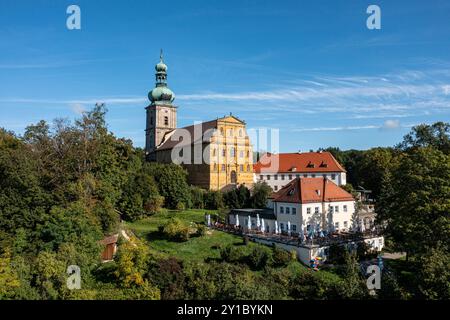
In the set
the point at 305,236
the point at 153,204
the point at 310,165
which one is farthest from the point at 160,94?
the point at 305,236

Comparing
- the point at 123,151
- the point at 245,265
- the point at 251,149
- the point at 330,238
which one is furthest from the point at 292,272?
the point at 251,149

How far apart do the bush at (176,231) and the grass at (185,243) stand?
461 mm

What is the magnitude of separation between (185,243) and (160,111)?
47188mm

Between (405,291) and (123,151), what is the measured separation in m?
32.1

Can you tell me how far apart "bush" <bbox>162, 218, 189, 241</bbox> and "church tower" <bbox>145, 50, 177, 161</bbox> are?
4211 cm

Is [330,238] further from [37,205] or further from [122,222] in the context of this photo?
[37,205]

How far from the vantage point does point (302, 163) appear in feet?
225

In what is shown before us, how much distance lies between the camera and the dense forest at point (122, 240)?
21875 millimetres

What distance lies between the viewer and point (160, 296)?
22469mm

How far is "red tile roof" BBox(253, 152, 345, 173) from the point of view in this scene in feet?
217

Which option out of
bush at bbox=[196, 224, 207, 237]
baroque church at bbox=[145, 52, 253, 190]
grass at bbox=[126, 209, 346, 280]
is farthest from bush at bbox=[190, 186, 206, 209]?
bush at bbox=[196, 224, 207, 237]

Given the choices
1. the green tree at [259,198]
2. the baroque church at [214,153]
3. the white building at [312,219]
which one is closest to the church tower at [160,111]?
the baroque church at [214,153]

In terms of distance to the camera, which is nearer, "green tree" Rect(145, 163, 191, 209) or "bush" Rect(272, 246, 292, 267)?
"bush" Rect(272, 246, 292, 267)

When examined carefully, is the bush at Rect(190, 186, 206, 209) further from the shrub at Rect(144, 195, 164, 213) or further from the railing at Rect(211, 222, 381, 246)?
the railing at Rect(211, 222, 381, 246)
